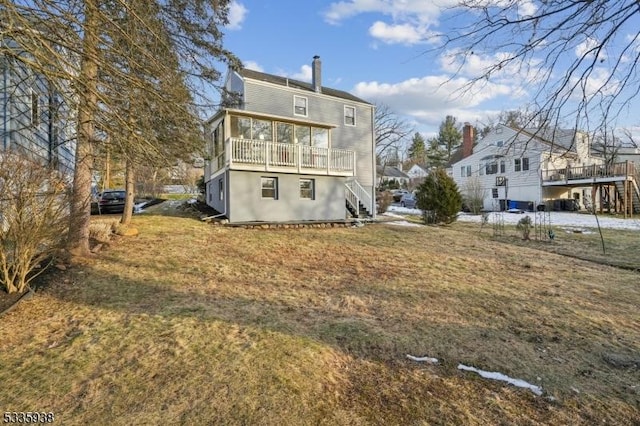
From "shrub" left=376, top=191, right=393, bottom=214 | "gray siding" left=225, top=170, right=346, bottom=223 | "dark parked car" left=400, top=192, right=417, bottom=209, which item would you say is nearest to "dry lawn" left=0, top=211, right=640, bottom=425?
"gray siding" left=225, top=170, right=346, bottom=223

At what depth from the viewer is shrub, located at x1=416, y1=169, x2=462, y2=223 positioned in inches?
685

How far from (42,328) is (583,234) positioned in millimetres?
18713

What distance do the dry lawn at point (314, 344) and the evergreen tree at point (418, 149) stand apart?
61559 millimetres

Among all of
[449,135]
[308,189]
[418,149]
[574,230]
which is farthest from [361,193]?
[418,149]

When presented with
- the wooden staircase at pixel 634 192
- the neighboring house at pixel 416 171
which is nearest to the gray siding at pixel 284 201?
the wooden staircase at pixel 634 192

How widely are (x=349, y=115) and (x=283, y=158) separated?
7.97 m

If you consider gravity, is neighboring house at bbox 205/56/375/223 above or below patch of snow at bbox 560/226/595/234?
above

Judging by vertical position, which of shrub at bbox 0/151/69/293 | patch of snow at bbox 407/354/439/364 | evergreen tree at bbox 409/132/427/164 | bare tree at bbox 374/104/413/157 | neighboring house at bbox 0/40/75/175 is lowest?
patch of snow at bbox 407/354/439/364

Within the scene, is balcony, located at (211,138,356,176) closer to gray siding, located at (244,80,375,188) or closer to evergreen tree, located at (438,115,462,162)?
gray siding, located at (244,80,375,188)

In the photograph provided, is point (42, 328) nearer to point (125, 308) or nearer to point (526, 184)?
point (125, 308)

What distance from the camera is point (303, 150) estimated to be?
15258 mm

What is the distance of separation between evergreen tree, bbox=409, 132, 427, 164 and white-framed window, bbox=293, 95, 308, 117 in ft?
167

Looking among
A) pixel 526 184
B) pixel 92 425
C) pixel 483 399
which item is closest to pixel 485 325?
pixel 483 399

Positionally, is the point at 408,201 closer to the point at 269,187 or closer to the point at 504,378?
the point at 269,187
